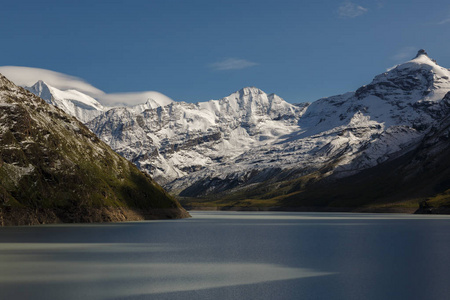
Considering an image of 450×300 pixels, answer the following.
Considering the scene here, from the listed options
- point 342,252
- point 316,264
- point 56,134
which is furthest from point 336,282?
point 56,134

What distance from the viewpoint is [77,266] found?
206 ft

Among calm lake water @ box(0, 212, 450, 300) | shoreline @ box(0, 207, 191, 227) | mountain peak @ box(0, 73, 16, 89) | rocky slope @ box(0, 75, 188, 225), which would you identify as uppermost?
mountain peak @ box(0, 73, 16, 89)

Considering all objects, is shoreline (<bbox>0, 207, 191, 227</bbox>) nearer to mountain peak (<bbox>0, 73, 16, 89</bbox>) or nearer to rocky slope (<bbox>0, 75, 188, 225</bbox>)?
rocky slope (<bbox>0, 75, 188, 225</bbox>)

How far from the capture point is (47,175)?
534 feet

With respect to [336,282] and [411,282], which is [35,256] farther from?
[411,282]

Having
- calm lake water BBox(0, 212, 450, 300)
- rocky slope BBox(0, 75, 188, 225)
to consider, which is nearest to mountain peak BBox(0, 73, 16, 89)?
rocky slope BBox(0, 75, 188, 225)

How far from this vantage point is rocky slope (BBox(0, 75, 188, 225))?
150125 mm

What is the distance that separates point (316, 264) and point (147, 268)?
21774 millimetres

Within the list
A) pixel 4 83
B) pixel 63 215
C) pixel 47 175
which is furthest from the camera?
pixel 4 83

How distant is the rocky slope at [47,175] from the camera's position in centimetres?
15012

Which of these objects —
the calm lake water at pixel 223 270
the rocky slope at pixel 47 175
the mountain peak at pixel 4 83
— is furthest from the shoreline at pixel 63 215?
the mountain peak at pixel 4 83

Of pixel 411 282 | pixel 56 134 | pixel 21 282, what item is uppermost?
pixel 56 134

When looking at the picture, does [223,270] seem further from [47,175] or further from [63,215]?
[47,175]

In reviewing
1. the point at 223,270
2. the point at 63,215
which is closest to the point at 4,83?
the point at 63,215
